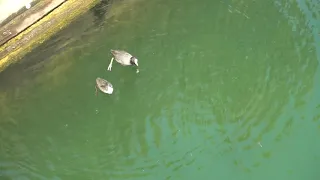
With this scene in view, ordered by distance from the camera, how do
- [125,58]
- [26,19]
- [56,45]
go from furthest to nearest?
[56,45], [125,58], [26,19]

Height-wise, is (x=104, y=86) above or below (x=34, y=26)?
below

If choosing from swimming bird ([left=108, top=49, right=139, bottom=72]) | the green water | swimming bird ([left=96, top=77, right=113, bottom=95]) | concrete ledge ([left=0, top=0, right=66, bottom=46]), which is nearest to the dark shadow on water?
the green water

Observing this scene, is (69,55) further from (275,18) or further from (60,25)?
(275,18)

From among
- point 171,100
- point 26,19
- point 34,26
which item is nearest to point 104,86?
point 171,100

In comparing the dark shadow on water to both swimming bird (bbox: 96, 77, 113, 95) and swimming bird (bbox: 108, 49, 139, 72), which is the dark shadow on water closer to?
swimming bird (bbox: 108, 49, 139, 72)

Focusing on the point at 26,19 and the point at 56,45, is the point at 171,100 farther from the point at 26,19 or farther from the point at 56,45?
the point at 26,19

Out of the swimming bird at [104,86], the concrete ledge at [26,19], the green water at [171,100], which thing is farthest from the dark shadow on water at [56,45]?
the swimming bird at [104,86]
